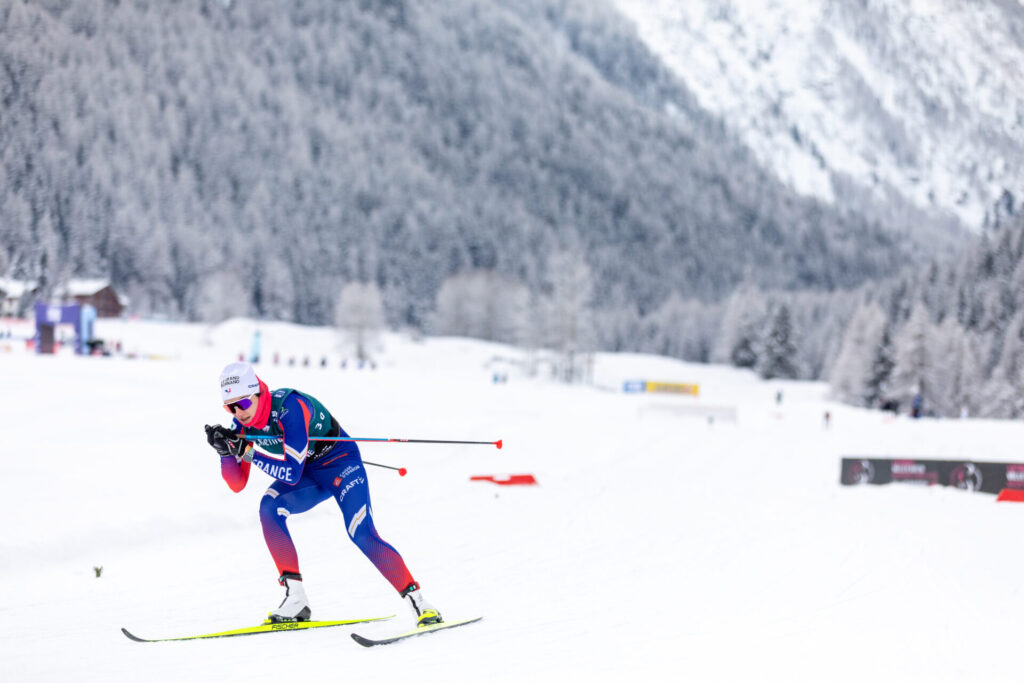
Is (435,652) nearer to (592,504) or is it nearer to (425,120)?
(592,504)

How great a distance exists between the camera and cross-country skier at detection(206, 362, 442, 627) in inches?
182

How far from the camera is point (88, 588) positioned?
20.3 ft

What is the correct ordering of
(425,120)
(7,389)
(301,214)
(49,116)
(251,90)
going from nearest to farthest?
(7,389) → (49,116) → (301,214) → (251,90) → (425,120)

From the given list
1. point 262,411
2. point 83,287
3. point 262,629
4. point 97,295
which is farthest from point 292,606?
point 97,295

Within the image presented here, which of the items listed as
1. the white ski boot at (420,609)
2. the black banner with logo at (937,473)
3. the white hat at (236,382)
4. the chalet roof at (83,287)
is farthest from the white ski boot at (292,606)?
the chalet roof at (83,287)

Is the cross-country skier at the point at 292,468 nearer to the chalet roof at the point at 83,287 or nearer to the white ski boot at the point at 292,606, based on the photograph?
the white ski boot at the point at 292,606

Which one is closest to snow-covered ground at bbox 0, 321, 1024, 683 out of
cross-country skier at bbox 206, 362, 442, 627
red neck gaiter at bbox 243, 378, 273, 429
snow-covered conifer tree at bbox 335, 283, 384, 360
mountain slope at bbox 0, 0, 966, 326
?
cross-country skier at bbox 206, 362, 442, 627

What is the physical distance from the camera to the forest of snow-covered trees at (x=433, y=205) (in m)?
35.4

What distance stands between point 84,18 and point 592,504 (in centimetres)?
3472

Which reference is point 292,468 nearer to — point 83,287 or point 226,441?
point 226,441

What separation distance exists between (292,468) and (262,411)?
398 millimetres

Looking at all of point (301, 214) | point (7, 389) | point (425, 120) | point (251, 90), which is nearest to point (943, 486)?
point (7, 389)

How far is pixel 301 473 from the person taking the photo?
4.86 m

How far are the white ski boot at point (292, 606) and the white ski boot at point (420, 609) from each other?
0.68m
